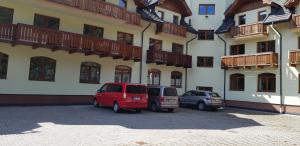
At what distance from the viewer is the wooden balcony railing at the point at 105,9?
766 inches

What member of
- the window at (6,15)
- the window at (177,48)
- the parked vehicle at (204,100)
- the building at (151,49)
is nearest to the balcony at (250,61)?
the building at (151,49)

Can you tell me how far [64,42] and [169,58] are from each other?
10.6 meters

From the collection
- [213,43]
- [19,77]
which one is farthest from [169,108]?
[213,43]

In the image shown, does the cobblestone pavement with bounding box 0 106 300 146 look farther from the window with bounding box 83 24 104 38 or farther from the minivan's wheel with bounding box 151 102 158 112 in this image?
the window with bounding box 83 24 104 38

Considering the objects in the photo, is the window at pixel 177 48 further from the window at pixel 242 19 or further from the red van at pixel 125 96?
the red van at pixel 125 96

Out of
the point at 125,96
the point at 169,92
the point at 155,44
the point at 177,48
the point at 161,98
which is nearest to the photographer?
the point at 125,96

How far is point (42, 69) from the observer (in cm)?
1958

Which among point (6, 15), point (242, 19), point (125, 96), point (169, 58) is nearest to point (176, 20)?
point (169, 58)

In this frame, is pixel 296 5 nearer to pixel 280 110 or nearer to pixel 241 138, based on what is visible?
pixel 280 110

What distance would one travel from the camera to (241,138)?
11.2 m

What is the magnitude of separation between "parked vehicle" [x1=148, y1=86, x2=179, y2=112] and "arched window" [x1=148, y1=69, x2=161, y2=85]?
6197 mm

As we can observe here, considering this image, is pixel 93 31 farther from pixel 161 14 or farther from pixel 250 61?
pixel 250 61

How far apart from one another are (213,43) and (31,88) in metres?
18.4

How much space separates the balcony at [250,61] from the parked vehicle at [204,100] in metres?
4.23
